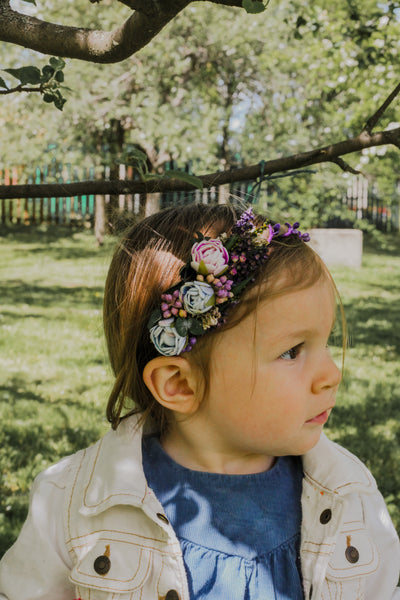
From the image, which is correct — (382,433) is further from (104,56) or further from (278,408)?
(104,56)

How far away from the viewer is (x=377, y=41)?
19.9ft

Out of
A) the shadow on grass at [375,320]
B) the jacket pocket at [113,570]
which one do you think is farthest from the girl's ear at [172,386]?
the shadow on grass at [375,320]

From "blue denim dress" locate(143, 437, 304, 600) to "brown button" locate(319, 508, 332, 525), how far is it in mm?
78

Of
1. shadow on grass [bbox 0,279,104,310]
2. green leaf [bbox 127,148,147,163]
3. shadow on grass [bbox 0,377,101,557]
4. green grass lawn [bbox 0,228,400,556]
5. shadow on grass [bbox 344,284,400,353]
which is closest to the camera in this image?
green leaf [bbox 127,148,147,163]

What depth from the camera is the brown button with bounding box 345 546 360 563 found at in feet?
5.36

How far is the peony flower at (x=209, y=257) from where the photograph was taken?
1518mm

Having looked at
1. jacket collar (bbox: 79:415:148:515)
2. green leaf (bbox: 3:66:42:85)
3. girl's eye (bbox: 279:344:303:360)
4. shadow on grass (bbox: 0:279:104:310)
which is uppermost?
green leaf (bbox: 3:66:42:85)

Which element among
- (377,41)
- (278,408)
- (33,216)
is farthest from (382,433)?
(33,216)

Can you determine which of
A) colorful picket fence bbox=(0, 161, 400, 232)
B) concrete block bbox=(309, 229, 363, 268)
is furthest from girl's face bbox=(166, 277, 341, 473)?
colorful picket fence bbox=(0, 161, 400, 232)

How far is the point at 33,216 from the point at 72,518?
52.7 feet

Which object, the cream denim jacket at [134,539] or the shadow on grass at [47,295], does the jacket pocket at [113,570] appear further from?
the shadow on grass at [47,295]

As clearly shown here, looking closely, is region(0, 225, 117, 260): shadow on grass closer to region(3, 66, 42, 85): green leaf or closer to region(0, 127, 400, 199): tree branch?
region(0, 127, 400, 199): tree branch

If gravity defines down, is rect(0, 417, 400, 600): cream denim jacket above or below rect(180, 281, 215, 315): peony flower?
below

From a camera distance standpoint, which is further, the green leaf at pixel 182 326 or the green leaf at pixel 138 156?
the green leaf at pixel 138 156
